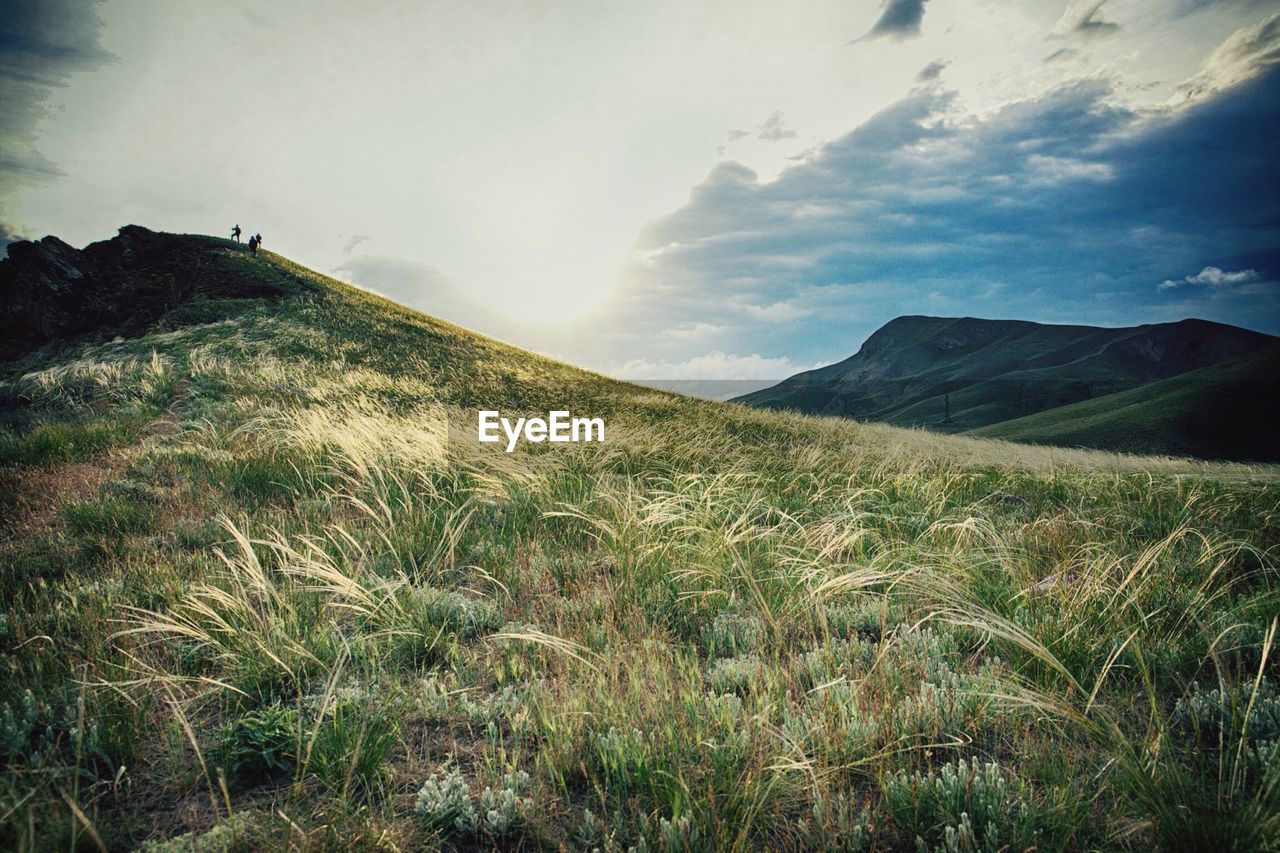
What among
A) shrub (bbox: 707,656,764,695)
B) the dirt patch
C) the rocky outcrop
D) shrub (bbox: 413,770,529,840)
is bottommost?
shrub (bbox: 413,770,529,840)

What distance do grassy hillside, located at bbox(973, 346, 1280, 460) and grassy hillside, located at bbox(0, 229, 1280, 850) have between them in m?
82.1

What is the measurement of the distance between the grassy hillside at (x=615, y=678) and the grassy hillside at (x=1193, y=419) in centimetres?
8207

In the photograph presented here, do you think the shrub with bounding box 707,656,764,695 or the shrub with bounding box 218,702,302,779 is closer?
the shrub with bounding box 218,702,302,779

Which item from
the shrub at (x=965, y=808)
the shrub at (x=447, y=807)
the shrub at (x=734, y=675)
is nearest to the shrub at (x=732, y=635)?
the shrub at (x=734, y=675)

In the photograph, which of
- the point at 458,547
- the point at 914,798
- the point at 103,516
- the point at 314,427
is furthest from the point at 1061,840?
the point at 314,427

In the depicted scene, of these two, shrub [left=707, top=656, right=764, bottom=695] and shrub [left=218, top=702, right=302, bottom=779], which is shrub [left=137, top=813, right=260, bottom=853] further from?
shrub [left=707, top=656, right=764, bottom=695]

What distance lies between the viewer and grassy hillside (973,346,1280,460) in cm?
6488

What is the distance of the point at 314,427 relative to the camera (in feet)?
27.0

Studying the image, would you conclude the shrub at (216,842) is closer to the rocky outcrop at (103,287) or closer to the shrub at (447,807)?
the shrub at (447,807)

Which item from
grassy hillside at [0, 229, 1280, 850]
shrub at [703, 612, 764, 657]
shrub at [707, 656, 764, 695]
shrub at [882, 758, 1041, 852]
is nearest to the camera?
shrub at [882, 758, 1041, 852]

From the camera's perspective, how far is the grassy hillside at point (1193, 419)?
64.9 metres

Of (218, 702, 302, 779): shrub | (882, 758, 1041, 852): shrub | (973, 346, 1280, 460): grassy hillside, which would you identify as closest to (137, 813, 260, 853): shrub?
(218, 702, 302, 779): shrub

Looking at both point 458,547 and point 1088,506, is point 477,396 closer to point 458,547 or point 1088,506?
point 458,547

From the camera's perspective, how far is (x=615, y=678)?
2.58 metres
